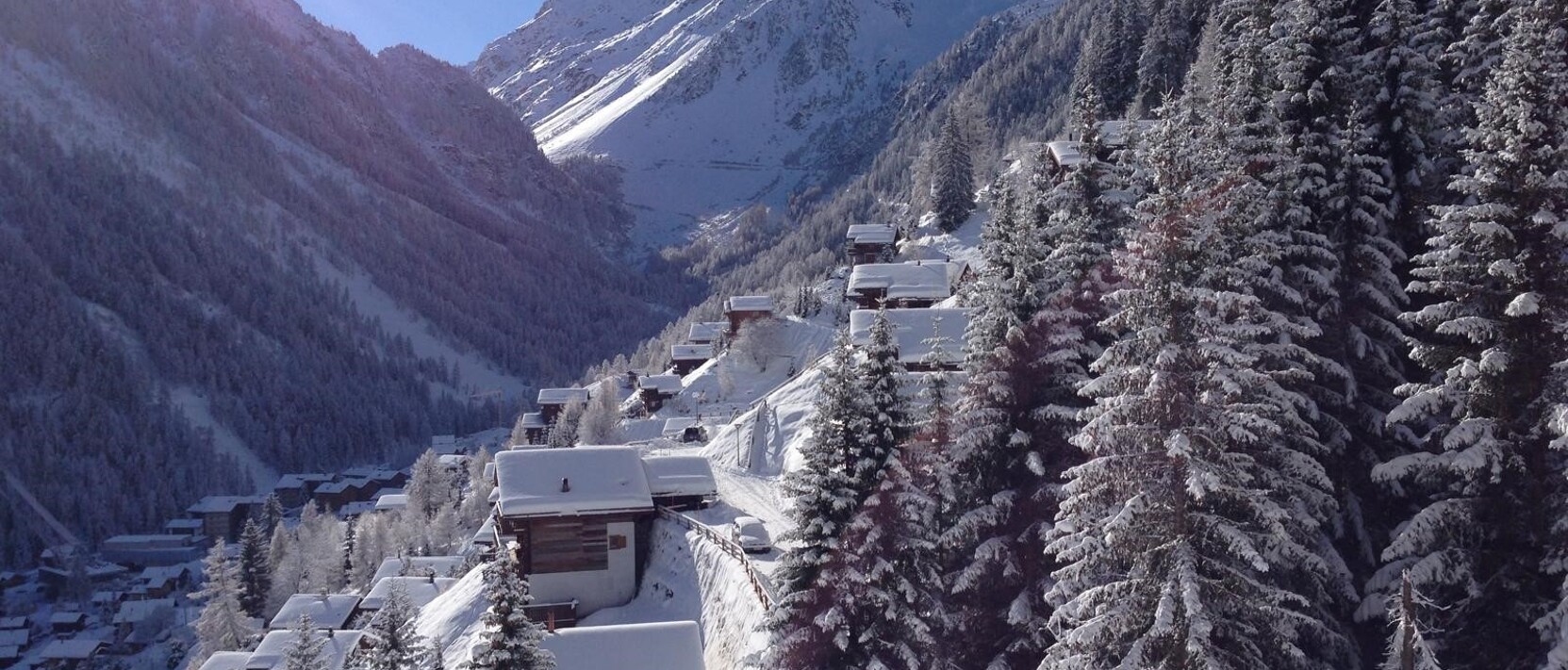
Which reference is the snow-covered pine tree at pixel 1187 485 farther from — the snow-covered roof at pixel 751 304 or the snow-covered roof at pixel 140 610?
the snow-covered roof at pixel 140 610

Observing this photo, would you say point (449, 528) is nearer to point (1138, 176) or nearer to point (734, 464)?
point (734, 464)

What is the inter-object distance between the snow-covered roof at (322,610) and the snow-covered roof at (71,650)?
42013 millimetres

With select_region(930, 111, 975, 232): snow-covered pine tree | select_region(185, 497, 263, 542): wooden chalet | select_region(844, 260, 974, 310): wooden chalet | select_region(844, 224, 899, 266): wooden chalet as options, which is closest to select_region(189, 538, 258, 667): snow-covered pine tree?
select_region(844, 260, 974, 310): wooden chalet

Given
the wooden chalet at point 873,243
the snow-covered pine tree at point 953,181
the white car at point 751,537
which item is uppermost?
the snow-covered pine tree at point 953,181

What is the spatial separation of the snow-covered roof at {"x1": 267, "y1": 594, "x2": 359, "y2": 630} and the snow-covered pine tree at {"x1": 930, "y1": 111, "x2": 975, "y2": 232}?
187ft

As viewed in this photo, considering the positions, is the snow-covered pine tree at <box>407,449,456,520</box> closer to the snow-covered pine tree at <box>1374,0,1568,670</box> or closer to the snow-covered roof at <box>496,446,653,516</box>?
the snow-covered roof at <box>496,446,653,516</box>

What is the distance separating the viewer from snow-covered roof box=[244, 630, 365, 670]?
143 ft

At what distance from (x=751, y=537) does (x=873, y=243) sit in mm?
58664

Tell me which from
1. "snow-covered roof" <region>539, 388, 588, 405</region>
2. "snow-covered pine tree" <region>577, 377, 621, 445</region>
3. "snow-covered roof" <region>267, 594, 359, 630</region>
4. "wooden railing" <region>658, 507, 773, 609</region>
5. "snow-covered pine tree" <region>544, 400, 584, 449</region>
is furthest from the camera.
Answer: "snow-covered roof" <region>539, 388, 588, 405</region>

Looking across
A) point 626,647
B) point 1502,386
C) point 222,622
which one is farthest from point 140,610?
point 1502,386

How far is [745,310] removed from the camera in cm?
8625

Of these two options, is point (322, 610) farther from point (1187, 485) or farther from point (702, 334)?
point (1187, 485)

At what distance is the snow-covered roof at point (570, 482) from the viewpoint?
3628 cm

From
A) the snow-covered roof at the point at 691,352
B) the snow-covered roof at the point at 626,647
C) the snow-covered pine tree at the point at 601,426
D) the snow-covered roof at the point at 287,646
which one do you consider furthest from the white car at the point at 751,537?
the snow-covered roof at the point at 691,352
